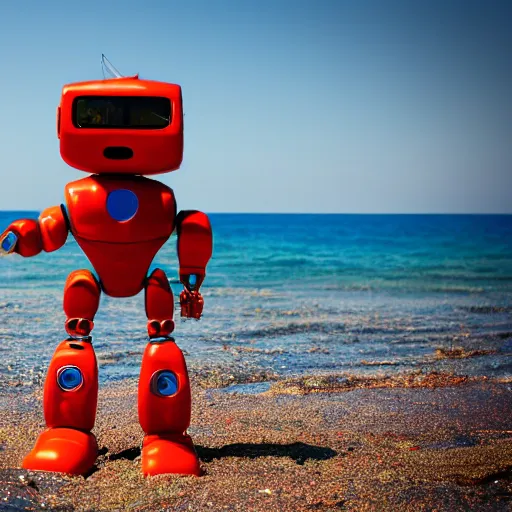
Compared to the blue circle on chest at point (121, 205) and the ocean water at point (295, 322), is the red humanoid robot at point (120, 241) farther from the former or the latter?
the ocean water at point (295, 322)

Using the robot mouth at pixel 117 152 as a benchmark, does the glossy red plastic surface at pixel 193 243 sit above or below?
below

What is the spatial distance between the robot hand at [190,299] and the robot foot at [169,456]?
2.17ft

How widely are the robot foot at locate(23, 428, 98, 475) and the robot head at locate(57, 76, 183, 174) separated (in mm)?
1433

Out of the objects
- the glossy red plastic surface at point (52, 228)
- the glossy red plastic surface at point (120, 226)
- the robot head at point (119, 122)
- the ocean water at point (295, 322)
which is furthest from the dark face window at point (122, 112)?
the ocean water at point (295, 322)

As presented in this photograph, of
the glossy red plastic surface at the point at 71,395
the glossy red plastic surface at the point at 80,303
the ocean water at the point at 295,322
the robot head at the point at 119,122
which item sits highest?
the robot head at the point at 119,122

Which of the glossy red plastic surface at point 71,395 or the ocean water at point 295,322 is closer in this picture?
the glossy red plastic surface at point 71,395

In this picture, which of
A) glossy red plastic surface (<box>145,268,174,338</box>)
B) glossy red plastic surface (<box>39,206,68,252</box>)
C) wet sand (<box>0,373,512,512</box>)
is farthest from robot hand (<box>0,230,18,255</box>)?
wet sand (<box>0,373,512,512</box>)

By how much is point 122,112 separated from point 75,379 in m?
1.43

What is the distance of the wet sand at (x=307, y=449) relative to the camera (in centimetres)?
329

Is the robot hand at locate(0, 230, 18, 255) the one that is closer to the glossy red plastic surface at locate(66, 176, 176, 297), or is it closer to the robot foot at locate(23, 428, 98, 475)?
the glossy red plastic surface at locate(66, 176, 176, 297)

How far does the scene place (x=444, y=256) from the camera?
95.1 ft

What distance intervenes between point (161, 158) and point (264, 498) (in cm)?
177

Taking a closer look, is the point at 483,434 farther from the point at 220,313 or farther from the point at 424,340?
the point at 220,313

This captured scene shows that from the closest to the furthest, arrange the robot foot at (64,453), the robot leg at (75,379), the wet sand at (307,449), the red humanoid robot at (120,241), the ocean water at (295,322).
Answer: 1. the wet sand at (307,449)
2. the robot foot at (64,453)
3. the red humanoid robot at (120,241)
4. the robot leg at (75,379)
5. the ocean water at (295,322)
